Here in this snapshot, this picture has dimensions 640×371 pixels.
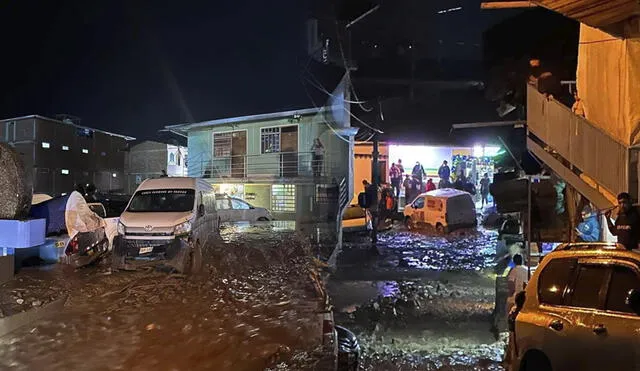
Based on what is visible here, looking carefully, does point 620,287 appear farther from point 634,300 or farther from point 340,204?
point 340,204

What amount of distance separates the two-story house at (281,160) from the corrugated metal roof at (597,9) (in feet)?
40.6

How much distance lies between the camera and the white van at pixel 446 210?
23062mm

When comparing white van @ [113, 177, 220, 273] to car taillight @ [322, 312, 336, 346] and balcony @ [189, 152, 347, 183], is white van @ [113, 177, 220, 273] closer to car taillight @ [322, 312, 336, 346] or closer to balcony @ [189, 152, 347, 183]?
car taillight @ [322, 312, 336, 346]

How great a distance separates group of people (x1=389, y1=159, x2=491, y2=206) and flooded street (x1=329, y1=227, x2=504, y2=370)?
7.64 m

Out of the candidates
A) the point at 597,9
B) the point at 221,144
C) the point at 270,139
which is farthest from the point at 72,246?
the point at 221,144

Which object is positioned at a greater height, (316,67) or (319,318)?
(316,67)

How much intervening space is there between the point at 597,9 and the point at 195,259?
9427mm

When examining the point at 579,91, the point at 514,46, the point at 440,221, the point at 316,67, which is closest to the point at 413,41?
the point at 316,67

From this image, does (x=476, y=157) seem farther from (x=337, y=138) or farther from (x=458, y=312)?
(x=458, y=312)

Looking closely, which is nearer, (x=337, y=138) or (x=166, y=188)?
(x=166, y=188)

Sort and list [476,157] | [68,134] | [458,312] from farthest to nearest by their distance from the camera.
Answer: [476,157] < [68,134] < [458,312]

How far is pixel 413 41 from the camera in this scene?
95.9 feet

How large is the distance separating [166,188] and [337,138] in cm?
1172

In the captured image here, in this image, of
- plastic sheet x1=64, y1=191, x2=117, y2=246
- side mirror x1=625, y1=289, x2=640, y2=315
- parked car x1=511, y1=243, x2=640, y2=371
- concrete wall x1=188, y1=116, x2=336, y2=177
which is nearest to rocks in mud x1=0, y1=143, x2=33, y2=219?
plastic sheet x1=64, y1=191, x2=117, y2=246
